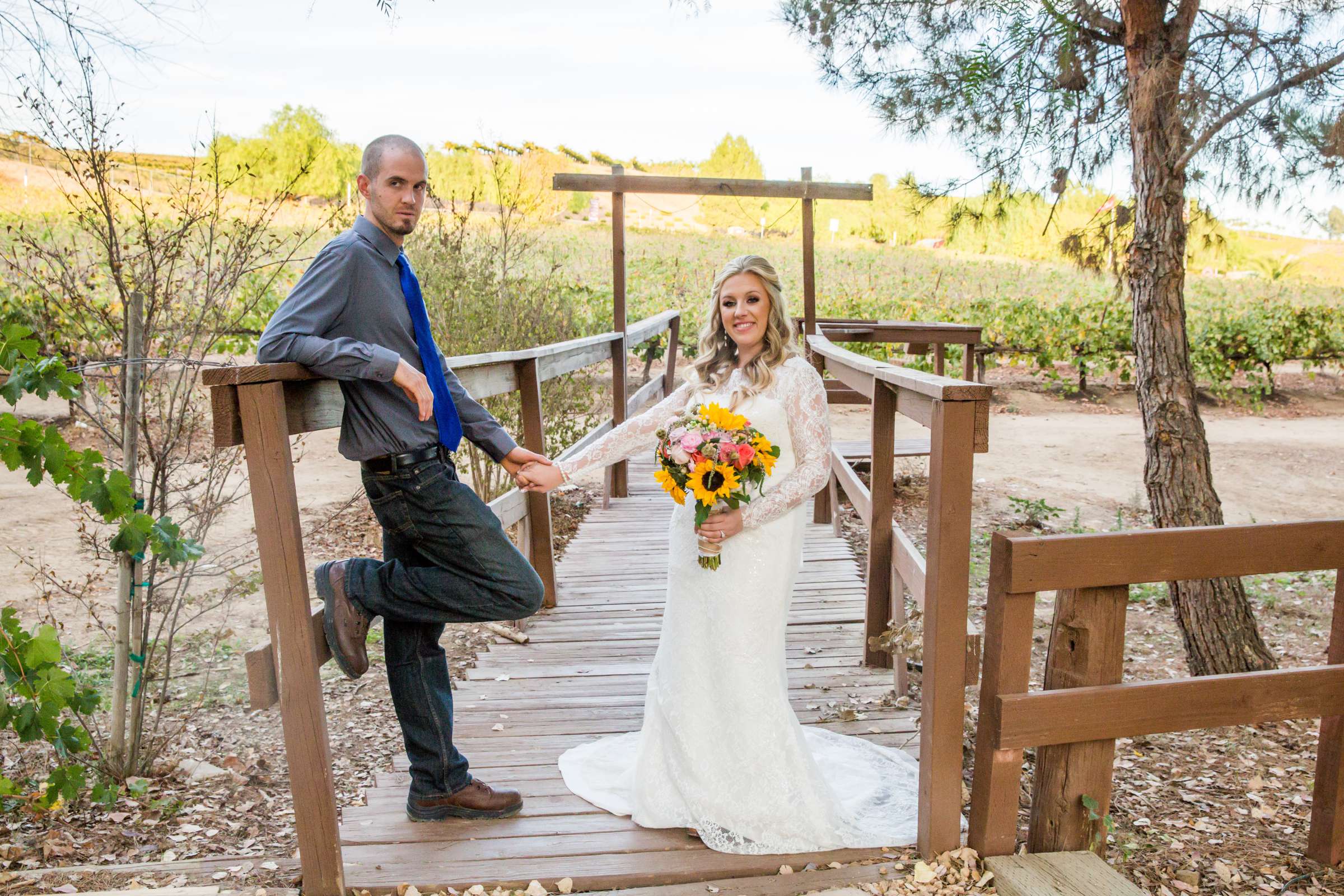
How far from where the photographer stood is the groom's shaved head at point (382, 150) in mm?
2637

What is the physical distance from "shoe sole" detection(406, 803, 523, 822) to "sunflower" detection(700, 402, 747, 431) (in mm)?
1363

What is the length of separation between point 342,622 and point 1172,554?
2.34 m

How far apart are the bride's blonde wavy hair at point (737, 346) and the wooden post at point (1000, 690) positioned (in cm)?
90

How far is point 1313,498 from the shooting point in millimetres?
9969

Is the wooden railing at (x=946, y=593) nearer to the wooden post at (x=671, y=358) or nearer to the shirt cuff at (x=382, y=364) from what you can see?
the shirt cuff at (x=382, y=364)

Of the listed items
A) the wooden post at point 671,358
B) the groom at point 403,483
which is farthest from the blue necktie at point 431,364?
the wooden post at point 671,358

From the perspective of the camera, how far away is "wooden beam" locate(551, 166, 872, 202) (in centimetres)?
721

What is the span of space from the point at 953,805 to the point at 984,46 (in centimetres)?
414

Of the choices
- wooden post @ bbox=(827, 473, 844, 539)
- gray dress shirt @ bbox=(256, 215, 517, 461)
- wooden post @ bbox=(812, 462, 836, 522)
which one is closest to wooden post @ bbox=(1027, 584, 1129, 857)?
gray dress shirt @ bbox=(256, 215, 517, 461)

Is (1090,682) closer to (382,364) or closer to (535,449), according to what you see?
(382,364)

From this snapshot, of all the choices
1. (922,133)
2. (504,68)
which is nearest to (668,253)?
(922,133)

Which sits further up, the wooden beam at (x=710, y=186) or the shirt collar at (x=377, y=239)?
the wooden beam at (x=710, y=186)

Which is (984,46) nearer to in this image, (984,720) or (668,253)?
(984,720)

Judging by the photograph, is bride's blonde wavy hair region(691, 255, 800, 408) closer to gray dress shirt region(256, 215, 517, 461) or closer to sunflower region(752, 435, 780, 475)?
sunflower region(752, 435, 780, 475)
